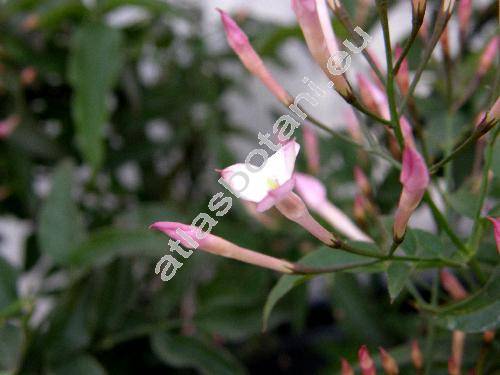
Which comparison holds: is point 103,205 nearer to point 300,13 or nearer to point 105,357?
point 105,357

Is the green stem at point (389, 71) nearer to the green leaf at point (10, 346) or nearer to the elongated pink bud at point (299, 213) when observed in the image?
the elongated pink bud at point (299, 213)

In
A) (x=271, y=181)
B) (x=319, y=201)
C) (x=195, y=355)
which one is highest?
(x=271, y=181)

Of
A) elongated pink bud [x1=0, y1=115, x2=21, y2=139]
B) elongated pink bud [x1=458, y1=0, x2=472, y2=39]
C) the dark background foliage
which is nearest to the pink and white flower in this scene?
the dark background foliage

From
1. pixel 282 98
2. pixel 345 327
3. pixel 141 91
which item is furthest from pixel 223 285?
pixel 282 98

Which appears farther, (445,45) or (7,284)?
(7,284)

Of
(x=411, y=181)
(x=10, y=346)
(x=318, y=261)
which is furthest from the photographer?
(x=10, y=346)

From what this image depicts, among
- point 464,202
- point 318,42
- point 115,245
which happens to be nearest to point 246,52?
point 318,42

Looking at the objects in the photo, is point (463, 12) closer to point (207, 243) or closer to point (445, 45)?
point (445, 45)
